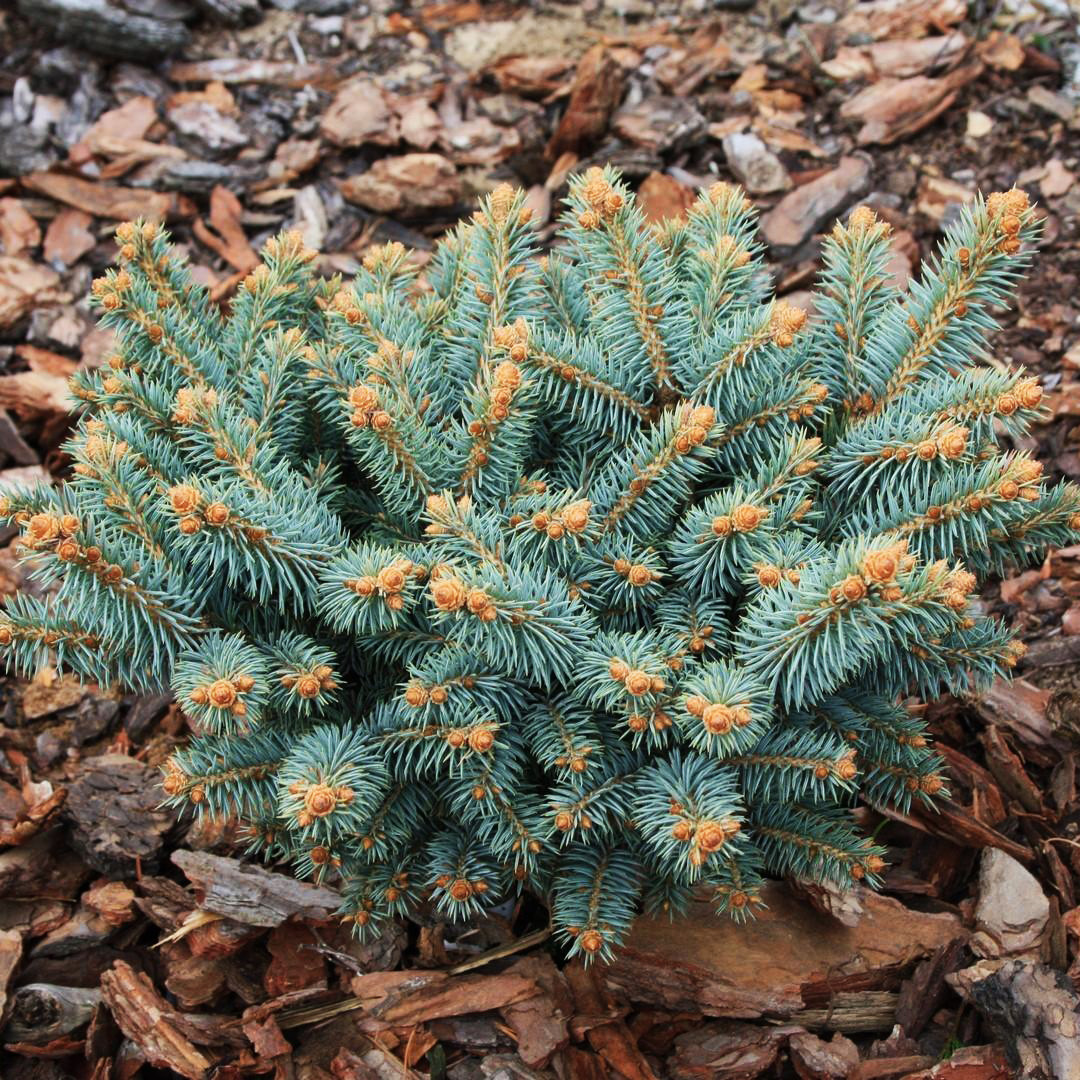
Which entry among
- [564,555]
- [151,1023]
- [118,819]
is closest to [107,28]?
[118,819]

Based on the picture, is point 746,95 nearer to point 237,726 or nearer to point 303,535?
point 303,535

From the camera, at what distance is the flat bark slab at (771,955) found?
246 centimetres

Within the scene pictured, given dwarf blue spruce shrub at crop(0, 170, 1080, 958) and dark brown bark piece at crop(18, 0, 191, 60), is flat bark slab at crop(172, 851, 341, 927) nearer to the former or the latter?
dwarf blue spruce shrub at crop(0, 170, 1080, 958)

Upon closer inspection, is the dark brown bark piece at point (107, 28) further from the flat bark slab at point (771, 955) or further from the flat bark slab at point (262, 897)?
the flat bark slab at point (771, 955)

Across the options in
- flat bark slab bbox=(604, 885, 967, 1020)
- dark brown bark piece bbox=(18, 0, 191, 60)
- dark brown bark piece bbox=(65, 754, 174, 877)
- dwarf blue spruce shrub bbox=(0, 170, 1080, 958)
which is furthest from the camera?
dark brown bark piece bbox=(18, 0, 191, 60)

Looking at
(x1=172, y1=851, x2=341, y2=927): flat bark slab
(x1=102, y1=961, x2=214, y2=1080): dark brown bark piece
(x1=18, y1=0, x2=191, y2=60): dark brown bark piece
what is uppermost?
(x1=18, y1=0, x2=191, y2=60): dark brown bark piece

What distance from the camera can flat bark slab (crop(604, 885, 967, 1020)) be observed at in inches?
96.8

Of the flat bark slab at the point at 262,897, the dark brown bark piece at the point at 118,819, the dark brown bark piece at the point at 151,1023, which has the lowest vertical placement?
the dark brown bark piece at the point at 151,1023

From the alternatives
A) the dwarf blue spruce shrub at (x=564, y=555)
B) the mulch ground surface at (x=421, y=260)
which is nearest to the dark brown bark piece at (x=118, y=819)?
the mulch ground surface at (x=421, y=260)

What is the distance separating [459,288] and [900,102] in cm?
250

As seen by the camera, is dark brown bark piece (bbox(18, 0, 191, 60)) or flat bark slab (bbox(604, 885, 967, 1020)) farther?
dark brown bark piece (bbox(18, 0, 191, 60))

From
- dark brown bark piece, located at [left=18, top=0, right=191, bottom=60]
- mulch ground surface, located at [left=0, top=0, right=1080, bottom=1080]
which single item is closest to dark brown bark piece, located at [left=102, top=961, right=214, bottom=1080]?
mulch ground surface, located at [left=0, top=0, right=1080, bottom=1080]

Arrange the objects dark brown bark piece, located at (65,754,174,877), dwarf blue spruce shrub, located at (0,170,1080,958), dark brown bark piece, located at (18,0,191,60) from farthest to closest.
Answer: dark brown bark piece, located at (18,0,191,60)
dark brown bark piece, located at (65,754,174,877)
dwarf blue spruce shrub, located at (0,170,1080,958)

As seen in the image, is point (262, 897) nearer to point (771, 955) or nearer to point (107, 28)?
point (771, 955)
